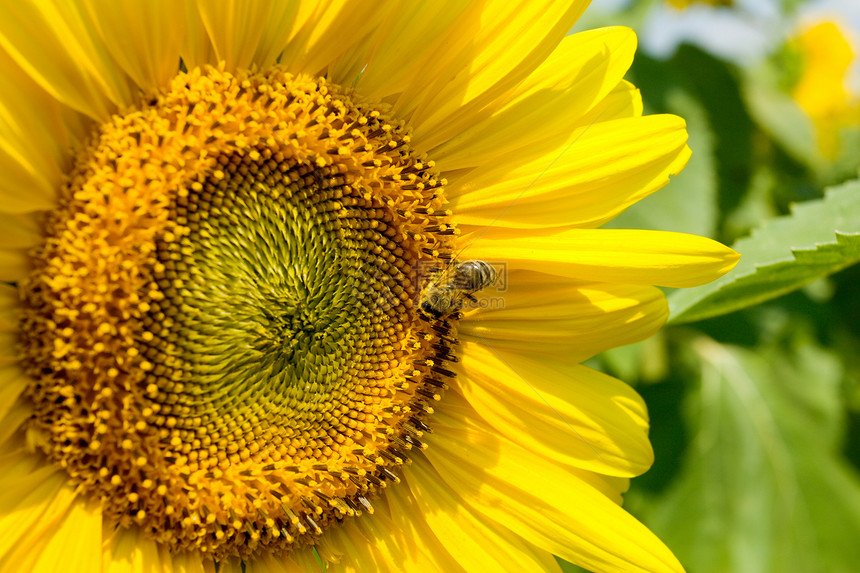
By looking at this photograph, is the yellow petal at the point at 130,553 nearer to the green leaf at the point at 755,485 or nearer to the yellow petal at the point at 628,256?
the yellow petal at the point at 628,256

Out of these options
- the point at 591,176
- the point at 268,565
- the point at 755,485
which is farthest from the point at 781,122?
A: the point at 268,565

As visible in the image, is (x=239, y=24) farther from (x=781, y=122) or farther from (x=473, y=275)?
(x=781, y=122)

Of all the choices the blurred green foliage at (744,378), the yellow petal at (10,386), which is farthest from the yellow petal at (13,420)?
the blurred green foliage at (744,378)

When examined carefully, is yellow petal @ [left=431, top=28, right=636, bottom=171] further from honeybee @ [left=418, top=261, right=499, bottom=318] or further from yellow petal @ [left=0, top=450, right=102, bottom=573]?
yellow petal @ [left=0, top=450, right=102, bottom=573]

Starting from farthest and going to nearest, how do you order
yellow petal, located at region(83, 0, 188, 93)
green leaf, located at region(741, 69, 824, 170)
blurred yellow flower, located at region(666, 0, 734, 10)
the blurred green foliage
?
blurred yellow flower, located at region(666, 0, 734, 10), green leaf, located at region(741, 69, 824, 170), the blurred green foliage, yellow petal, located at region(83, 0, 188, 93)

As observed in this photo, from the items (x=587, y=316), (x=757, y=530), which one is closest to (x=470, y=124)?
(x=587, y=316)

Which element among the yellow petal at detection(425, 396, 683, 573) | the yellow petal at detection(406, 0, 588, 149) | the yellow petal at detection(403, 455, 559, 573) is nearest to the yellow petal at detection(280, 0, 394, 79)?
the yellow petal at detection(406, 0, 588, 149)

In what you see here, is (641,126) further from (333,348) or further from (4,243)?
(4,243)
